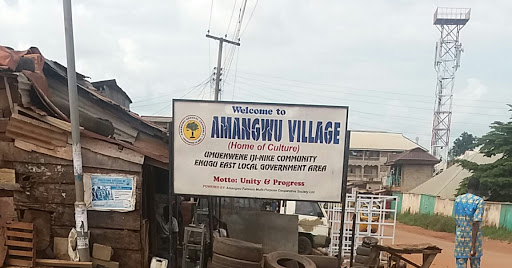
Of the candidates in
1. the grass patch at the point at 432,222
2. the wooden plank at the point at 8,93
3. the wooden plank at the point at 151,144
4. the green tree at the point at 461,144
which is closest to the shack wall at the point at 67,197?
the wooden plank at the point at 8,93

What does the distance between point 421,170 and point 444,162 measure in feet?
50.3

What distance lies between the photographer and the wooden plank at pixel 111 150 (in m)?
5.89

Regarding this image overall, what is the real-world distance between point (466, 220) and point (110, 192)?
217 inches

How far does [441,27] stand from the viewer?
60.3 metres

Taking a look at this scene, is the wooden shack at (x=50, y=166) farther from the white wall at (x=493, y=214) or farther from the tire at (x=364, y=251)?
the white wall at (x=493, y=214)

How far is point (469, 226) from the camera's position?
6105 mm

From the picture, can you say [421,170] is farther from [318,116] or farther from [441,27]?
[318,116]

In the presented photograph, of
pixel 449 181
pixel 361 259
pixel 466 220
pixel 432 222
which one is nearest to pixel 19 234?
pixel 361 259

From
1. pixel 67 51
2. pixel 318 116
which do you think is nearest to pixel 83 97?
pixel 67 51

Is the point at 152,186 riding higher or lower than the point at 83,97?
lower

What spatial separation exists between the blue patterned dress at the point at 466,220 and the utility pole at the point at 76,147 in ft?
18.6

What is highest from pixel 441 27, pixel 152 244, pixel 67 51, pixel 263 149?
pixel 441 27

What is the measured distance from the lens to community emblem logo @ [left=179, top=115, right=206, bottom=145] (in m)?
5.34

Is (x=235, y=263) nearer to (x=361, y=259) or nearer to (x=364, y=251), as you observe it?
(x=361, y=259)
